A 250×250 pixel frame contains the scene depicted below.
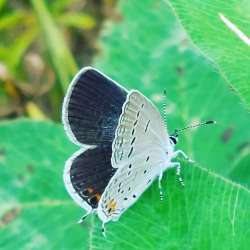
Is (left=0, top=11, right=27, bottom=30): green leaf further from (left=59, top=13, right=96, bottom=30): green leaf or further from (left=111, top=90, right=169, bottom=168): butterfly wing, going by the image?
(left=111, top=90, right=169, bottom=168): butterfly wing

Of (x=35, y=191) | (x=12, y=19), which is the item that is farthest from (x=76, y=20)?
(x=35, y=191)

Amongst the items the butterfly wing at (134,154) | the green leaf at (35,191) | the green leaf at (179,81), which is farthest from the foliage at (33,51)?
the butterfly wing at (134,154)

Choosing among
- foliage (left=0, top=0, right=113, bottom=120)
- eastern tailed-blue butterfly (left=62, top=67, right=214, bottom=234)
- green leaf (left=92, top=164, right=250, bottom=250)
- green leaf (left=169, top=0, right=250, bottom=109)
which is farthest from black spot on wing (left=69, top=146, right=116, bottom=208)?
foliage (left=0, top=0, right=113, bottom=120)

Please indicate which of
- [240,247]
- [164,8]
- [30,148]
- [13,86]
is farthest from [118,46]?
[240,247]

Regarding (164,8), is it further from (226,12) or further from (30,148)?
(226,12)

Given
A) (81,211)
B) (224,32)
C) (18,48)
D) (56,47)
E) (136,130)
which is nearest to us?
(224,32)

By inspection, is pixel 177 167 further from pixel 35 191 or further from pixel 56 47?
pixel 56 47

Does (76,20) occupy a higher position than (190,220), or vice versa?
(190,220)

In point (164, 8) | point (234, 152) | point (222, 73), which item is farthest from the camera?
point (164, 8)
